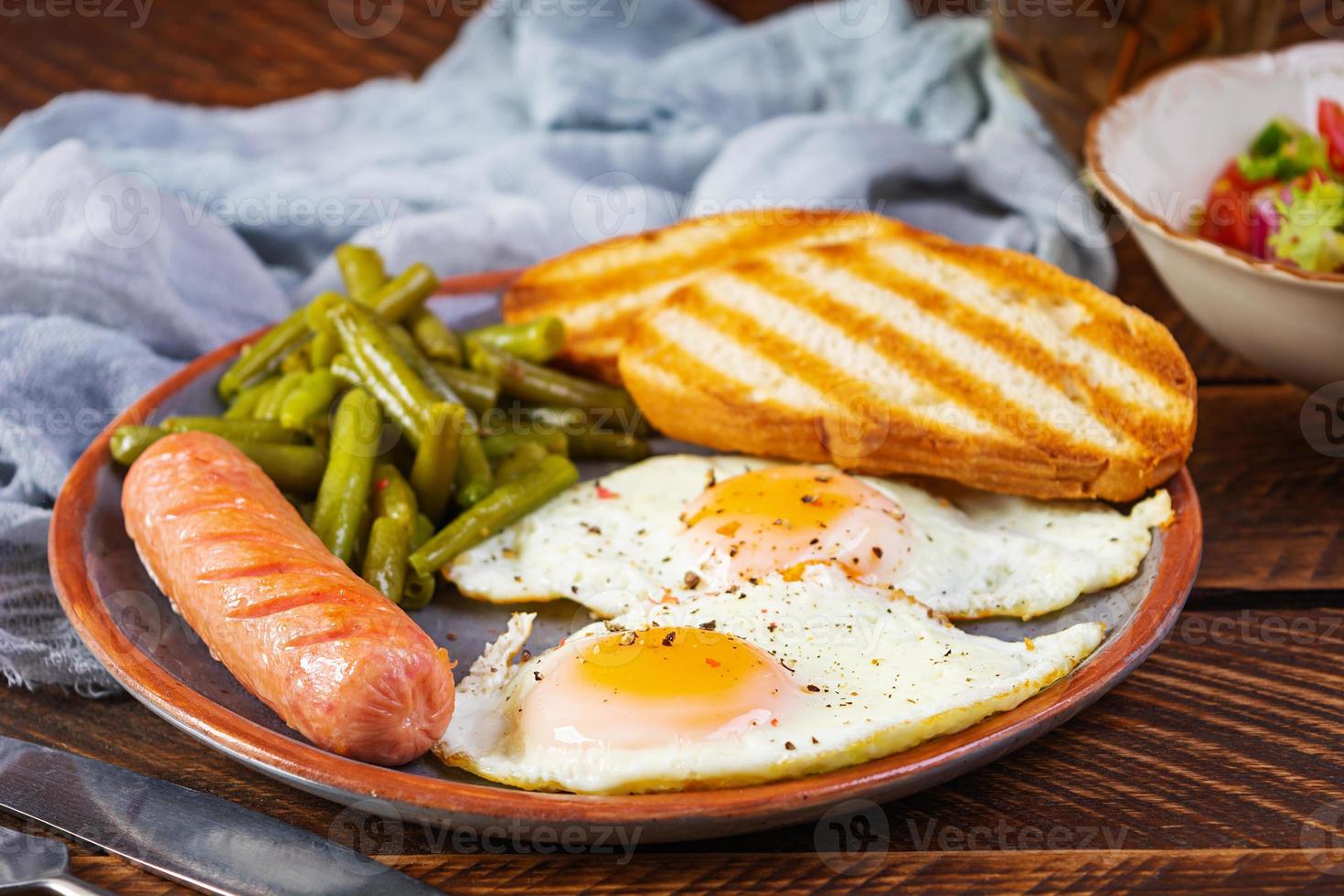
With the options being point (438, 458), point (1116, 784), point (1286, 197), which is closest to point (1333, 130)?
point (1286, 197)

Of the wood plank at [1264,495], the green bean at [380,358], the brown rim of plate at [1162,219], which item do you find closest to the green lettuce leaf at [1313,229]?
the brown rim of plate at [1162,219]

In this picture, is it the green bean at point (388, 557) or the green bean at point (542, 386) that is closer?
the green bean at point (388, 557)

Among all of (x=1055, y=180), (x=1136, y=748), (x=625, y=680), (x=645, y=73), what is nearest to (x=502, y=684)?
(x=625, y=680)

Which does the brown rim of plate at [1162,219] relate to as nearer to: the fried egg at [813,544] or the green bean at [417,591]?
the fried egg at [813,544]

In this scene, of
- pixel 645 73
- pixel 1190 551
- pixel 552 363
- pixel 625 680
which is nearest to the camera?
pixel 625 680

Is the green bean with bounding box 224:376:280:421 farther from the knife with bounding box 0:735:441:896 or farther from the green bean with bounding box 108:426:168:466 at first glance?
the knife with bounding box 0:735:441:896

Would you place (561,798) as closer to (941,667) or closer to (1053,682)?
(941,667)
